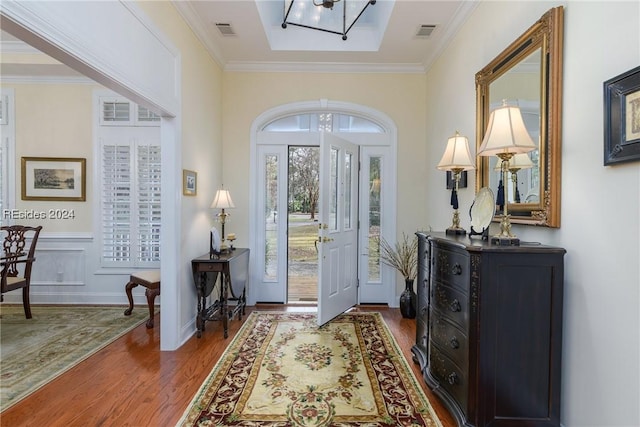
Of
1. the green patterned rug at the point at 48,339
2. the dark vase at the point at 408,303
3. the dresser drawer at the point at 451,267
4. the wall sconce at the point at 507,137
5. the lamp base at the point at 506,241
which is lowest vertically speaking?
the green patterned rug at the point at 48,339

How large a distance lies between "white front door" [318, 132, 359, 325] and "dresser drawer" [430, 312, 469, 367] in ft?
4.66

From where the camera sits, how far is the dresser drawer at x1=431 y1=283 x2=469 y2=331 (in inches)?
70.8

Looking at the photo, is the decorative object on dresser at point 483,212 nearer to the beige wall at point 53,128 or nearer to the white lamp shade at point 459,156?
the white lamp shade at point 459,156

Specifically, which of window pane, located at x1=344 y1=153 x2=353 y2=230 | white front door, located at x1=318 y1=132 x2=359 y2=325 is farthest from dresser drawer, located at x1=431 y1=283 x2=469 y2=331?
window pane, located at x1=344 y1=153 x2=353 y2=230

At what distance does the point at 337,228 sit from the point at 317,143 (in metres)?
1.22

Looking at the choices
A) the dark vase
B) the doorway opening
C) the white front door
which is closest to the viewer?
the white front door

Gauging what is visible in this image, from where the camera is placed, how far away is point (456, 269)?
1.89m

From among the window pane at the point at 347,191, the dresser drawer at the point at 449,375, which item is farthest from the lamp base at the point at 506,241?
the window pane at the point at 347,191

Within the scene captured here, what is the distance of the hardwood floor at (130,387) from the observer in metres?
1.95

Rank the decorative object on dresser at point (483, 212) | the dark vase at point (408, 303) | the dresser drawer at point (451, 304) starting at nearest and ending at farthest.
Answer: the dresser drawer at point (451, 304) < the decorative object on dresser at point (483, 212) < the dark vase at point (408, 303)

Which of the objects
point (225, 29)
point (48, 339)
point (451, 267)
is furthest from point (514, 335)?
point (48, 339)

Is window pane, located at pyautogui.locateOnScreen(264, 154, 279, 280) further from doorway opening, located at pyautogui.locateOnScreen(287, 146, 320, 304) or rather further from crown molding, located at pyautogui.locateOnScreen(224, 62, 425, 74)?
crown molding, located at pyautogui.locateOnScreen(224, 62, 425, 74)

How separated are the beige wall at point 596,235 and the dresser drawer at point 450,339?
1.49ft

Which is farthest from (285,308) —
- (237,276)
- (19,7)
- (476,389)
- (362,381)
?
(19,7)
